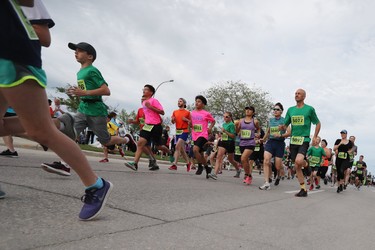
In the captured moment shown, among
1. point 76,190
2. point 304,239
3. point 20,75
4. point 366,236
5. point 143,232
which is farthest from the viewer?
point 76,190

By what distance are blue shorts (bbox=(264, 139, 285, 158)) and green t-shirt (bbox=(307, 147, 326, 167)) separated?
4.21 metres

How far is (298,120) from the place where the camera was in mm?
7621

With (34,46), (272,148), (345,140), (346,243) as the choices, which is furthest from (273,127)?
(34,46)

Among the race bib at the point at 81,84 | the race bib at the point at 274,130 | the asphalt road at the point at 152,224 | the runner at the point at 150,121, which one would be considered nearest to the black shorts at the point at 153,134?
the runner at the point at 150,121

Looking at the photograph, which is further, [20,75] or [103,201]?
[103,201]

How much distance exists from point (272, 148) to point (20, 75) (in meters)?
7.17

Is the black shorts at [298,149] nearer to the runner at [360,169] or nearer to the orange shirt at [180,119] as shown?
the orange shirt at [180,119]

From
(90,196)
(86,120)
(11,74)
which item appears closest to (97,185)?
(90,196)

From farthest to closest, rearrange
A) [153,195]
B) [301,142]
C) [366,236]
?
[301,142] → [153,195] → [366,236]

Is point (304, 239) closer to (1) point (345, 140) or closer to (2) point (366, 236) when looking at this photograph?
(2) point (366, 236)

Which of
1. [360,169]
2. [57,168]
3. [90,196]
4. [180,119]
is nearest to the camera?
[90,196]

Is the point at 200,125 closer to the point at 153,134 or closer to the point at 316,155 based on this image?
the point at 153,134

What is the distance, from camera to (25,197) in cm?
319

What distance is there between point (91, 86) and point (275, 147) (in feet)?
16.7
